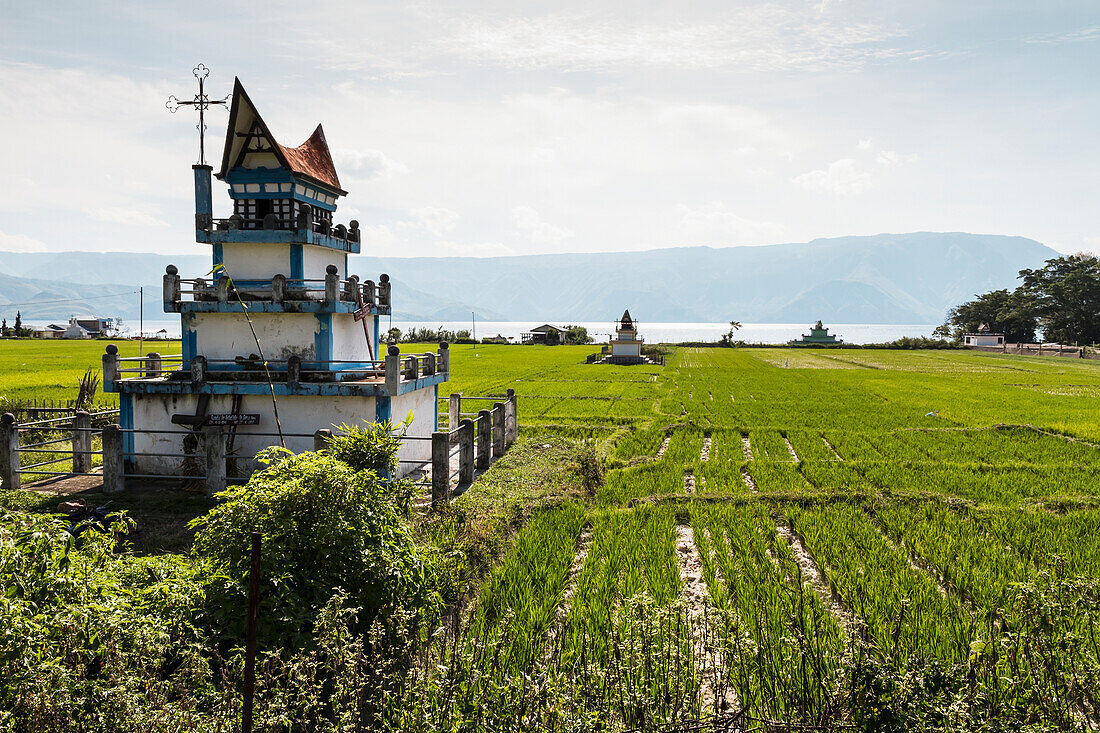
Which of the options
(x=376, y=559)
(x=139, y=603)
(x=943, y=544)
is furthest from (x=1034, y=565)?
(x=139, y=603)

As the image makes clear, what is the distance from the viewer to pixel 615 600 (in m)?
8.02

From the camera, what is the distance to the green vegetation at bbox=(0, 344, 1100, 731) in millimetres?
4707

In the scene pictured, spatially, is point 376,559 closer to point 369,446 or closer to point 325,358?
point 369,446

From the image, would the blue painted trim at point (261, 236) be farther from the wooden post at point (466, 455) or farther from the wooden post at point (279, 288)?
the wooden post at point (466, 455)

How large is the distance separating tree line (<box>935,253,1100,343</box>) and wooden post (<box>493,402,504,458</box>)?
283ft

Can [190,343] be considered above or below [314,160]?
below

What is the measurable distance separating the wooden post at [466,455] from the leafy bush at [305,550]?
324 inches

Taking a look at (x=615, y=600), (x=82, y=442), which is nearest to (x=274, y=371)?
(x=82, y=442)

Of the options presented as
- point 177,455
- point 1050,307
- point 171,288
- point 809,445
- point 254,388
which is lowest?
point 809,445

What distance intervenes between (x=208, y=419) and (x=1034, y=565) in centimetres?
1573

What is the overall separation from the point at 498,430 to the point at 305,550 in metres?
12.9

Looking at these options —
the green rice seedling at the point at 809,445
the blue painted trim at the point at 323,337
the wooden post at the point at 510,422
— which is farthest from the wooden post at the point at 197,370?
the green rice seedling at the point at 809,445

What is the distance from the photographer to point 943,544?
33.9 feet

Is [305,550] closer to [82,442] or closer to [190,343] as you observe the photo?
[190,343]
